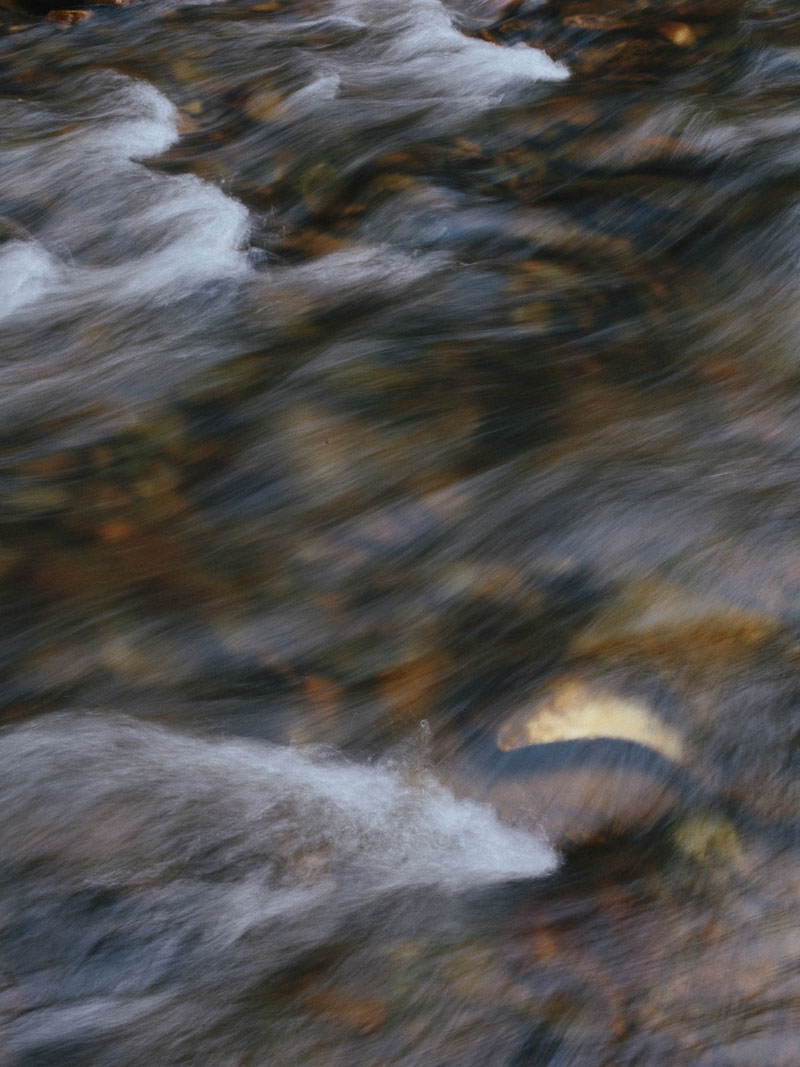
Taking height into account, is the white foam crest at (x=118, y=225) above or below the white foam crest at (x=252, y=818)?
above

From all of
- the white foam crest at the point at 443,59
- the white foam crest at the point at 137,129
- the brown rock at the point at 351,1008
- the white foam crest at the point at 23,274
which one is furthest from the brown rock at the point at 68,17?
the brown rock at the point at 351,1008

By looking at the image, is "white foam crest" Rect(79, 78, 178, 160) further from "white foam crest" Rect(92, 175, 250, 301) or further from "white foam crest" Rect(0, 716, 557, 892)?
"white foam crest" Rect(0, 716, 557, 892)

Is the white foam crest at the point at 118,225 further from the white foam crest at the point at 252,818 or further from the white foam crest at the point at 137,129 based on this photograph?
the white foam crest at the point at 252,818

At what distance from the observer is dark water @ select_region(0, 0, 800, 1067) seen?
2.14 m

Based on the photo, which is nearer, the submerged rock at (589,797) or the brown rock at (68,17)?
the submerged rock at (589,797)

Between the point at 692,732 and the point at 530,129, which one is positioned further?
the point at 530,129

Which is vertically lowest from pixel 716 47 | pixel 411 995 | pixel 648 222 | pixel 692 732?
pixel 411 995

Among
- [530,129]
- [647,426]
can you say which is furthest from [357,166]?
[647,426]

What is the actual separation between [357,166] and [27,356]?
192 cm

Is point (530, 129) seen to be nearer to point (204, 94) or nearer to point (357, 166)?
point (357, 166)

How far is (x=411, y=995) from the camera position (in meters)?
2.09

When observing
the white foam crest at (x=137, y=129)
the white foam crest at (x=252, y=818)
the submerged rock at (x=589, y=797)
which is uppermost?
the white foam crest at (x=137, y=129)

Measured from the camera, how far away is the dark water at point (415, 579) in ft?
7.01

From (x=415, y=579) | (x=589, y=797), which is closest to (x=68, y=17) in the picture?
(x=415, y=579)
